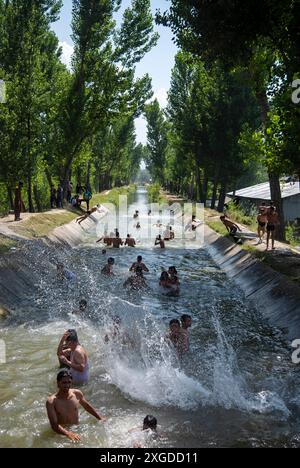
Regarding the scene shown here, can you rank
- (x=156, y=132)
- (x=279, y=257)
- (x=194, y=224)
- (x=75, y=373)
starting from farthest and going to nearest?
(x=156, y=132) → (x=194, y=224) → (x=279, y=257) → (x=75, y=373)

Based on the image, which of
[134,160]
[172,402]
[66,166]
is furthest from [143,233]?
[134,160]

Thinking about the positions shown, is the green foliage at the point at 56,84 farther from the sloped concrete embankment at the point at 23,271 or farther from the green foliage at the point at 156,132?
the green foliage at the point at 156,132

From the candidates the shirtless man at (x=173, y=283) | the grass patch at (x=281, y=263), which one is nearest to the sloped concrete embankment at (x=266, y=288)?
the grass patch at (x=281, y=263)

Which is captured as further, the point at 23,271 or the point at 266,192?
the point at 266,192

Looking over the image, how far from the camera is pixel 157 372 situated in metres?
9.97

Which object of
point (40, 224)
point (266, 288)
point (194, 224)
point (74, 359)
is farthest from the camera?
point (194, 224)

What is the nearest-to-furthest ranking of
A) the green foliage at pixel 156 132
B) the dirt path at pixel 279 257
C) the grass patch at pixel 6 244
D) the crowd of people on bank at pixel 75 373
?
the crowd of people on bank at pixel 75 373 < the dirt path at pixel 279 257 < the grass patch at pixel 6 244 < the green foliage at pixel 156 132

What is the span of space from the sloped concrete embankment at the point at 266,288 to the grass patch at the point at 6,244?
961 centimetres

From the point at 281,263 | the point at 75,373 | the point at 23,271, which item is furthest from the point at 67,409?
the point at 281,263

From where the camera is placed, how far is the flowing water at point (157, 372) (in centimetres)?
782

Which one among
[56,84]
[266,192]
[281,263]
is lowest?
[281,263]

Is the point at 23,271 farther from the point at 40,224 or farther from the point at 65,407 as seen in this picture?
the point at 65,407

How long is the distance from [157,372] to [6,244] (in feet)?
38.4
